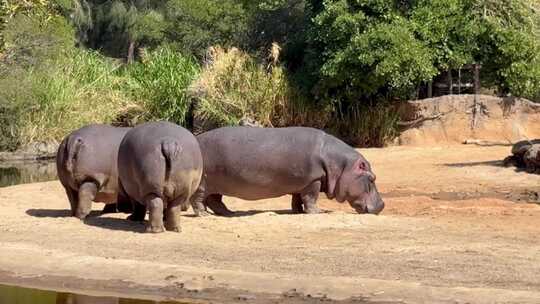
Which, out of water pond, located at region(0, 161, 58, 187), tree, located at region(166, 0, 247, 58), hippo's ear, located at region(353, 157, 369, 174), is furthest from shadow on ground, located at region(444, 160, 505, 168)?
tree, located at region(166, 0, 247, 58)

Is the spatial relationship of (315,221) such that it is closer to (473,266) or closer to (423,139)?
(473,266)

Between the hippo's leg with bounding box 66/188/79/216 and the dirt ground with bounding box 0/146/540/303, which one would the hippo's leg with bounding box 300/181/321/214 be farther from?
the hippo's leg with bounding box 66/188/79/216

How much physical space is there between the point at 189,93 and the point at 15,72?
4.46 m

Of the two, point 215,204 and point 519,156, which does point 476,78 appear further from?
point 215,204

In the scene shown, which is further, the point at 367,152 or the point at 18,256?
the point at 367,152

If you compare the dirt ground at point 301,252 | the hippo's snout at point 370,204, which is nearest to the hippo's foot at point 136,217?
the dirt ground at point 301,252

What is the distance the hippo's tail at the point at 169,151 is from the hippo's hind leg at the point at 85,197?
5.08 ft

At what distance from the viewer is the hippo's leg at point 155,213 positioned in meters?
11.1

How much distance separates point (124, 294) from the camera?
28.9 ft

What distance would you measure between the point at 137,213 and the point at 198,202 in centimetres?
94

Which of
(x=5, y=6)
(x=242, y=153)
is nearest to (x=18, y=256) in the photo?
(x=242, y=153)

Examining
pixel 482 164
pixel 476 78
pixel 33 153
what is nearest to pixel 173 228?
pixel 482 164

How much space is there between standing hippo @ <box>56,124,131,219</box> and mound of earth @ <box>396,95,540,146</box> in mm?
11690

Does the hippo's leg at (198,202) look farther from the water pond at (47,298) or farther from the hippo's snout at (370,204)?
the water pond at (47,298)
